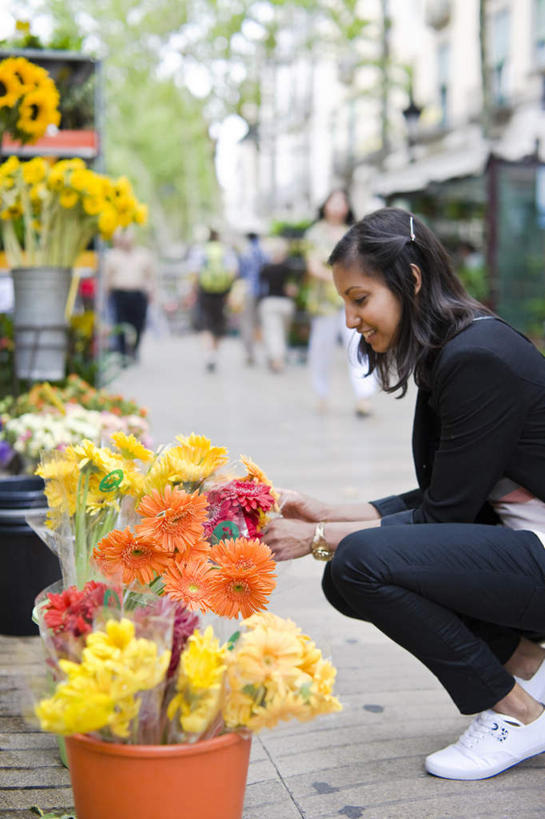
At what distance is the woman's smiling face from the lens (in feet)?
8.99

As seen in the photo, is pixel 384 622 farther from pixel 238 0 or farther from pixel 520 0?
pixel 238 0

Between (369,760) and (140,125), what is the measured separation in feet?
143

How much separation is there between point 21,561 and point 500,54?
78.6ft

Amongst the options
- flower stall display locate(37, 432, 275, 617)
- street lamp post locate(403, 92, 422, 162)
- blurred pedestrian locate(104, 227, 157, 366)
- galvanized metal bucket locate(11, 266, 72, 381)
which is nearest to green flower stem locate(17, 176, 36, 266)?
galvanized metal bucket locate(11, 266, 72, 381)

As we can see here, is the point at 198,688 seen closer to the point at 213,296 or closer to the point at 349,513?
the point at 349,513

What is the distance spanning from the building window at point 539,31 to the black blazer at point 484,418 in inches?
866

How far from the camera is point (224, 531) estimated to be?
2527mm

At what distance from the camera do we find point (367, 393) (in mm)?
9547

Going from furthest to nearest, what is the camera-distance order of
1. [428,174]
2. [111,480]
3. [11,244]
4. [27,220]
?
[428,174] → [11,244] → [27,220] → [111,480]

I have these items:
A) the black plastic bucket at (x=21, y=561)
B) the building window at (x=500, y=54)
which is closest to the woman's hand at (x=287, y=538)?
the black plastic bucket at (x=21, y=561)

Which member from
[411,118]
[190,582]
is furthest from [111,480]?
[411,118]

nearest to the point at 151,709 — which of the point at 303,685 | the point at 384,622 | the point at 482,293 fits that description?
the point at 303,685

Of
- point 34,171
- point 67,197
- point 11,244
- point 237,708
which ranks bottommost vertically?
point 237,708

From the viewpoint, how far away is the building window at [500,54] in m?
24.4
